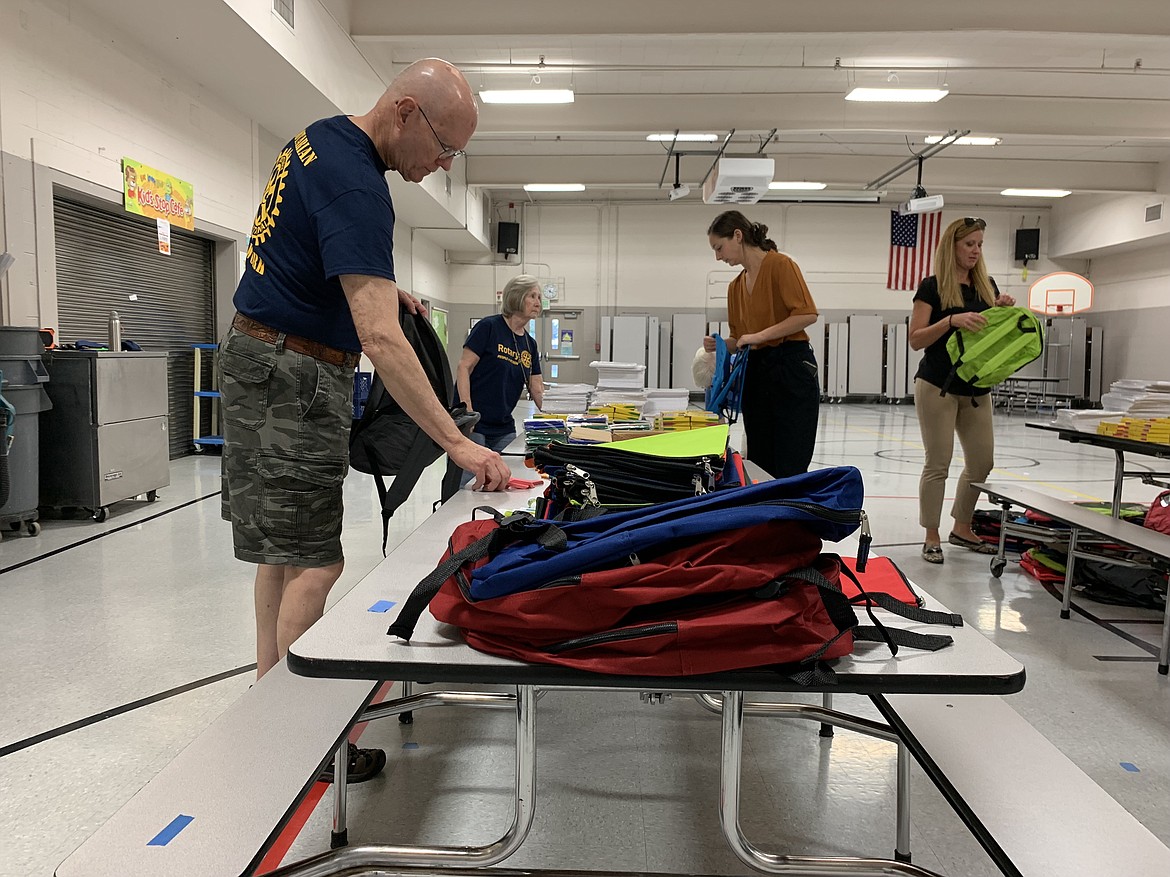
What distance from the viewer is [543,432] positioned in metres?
3.14

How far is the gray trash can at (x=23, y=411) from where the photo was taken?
13.9 feet

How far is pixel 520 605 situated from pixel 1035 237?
62.4ft

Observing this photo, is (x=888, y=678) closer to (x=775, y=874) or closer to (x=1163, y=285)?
(x=775, y=874)

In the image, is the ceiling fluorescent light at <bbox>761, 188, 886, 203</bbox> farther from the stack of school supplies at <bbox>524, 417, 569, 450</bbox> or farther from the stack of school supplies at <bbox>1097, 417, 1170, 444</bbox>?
the stack of school supplies at <bbox>524, 417, 569, 450</bbox>

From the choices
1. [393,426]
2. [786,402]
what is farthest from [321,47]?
[393,426]

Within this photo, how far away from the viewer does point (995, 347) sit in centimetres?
386

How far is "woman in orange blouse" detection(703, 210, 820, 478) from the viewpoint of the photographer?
3383mm

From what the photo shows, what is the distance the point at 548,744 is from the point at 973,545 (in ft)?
10.6

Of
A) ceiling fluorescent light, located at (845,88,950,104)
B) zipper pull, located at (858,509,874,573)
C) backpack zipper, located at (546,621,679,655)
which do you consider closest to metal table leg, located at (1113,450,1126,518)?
zipper pull, located at (858,509,874,573)

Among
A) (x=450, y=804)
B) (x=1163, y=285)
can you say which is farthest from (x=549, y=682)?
(x=1163, y=285)

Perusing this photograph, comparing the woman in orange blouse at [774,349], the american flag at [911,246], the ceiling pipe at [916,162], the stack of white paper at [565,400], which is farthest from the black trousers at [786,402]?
the american flag at [911,246]

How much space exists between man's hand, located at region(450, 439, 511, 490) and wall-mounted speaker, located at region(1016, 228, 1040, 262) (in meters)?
18.4

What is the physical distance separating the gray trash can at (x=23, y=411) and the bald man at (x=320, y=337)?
10.7 ft

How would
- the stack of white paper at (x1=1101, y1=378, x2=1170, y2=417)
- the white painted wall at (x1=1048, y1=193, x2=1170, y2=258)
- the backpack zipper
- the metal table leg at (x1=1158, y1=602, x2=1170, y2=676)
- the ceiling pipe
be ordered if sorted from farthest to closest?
the white painted wall at (x1=1048, y1=193, x2=1170, y2=258), the ceiling pipe, the stack of white paper at (x1=1101, y1=378, x2=1170, y2=417), the metal table leg at (x1=1158, y1=602, x2=1170, y2=676), the backpack zipper
